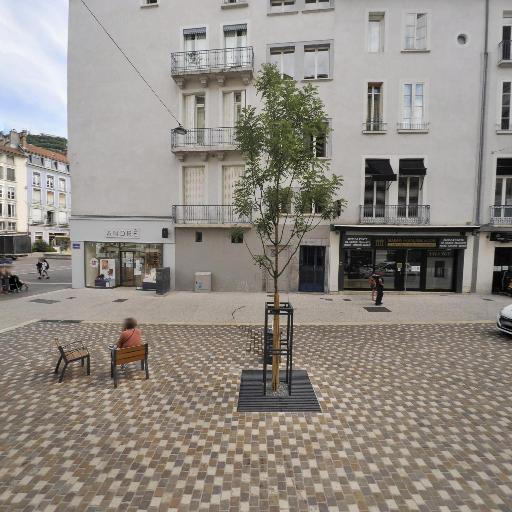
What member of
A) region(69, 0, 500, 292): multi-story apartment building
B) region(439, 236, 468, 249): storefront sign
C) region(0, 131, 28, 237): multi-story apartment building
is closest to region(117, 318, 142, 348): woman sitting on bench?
region(69, 0, 500, 292): multi-story apartment building

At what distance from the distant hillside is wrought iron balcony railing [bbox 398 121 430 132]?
9012cm

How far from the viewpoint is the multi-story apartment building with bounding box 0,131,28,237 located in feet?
163

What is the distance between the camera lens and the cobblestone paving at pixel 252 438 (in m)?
3.62

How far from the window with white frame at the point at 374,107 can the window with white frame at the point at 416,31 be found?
2.32 meters

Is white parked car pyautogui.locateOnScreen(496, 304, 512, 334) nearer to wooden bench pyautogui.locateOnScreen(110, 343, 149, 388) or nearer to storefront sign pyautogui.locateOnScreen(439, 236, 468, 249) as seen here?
storefront sign pyautogui.locateOnScreen(439, 236, 468, 249)

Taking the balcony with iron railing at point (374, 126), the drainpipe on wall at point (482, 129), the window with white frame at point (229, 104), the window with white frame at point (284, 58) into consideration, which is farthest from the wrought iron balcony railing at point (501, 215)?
the window with white frame at point (229, 104)

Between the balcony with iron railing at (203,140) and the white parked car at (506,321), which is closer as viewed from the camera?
the white parked car at (506,321)

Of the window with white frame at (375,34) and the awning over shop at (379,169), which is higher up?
the window with white frame at (375,34)

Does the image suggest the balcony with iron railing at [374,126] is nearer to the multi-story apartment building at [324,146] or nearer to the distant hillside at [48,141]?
the multi-story apartment building at [324,146]

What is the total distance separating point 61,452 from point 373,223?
1542 cm

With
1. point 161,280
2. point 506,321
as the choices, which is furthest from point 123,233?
point 506,321

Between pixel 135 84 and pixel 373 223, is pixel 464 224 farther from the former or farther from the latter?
pixel 135 84

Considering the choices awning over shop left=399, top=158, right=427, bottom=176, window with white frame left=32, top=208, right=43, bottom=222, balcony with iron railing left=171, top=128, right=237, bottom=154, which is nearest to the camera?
awning over shop left=399, top=158, right=427, bottom=176

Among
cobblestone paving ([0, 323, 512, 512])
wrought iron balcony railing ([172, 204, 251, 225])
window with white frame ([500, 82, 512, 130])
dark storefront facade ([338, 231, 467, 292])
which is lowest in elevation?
cobblestone paving ([0, 323, 512, 512])
